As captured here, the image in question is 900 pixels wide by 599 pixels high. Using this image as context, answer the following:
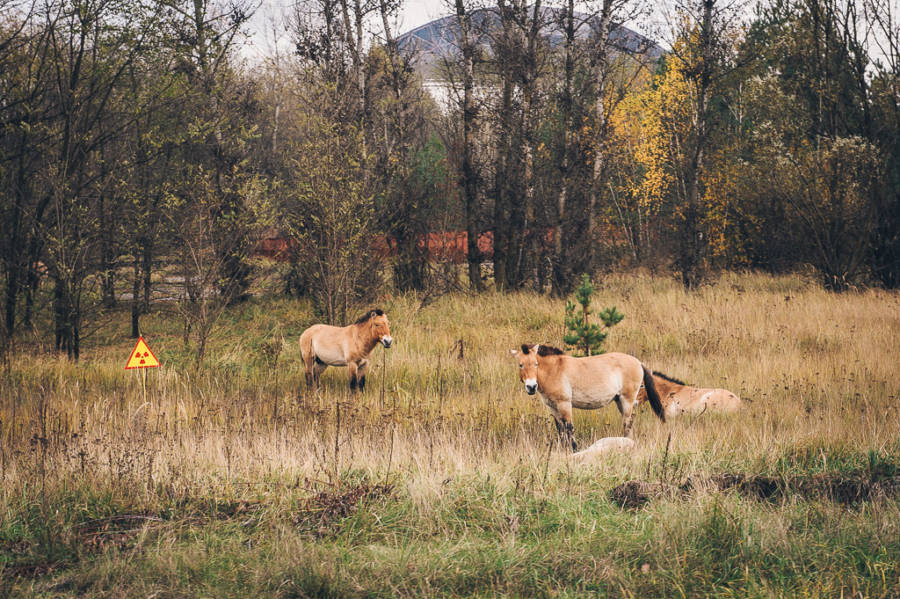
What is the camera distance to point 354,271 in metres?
13.9

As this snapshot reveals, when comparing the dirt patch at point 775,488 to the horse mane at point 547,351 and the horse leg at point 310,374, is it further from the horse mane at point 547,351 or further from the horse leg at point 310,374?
the horse leg at point 310,374

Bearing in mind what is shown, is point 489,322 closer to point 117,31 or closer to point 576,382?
point 576,382

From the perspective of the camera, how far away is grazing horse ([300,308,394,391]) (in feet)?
30.1

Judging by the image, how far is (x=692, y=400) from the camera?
8.00m

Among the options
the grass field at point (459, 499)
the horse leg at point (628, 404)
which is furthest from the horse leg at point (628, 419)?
the grass field at point (459, 499)

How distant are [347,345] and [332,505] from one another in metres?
4.44

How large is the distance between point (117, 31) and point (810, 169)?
669 inches

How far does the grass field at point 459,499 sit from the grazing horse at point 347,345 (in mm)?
383

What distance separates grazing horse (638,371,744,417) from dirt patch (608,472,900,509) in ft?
8.01

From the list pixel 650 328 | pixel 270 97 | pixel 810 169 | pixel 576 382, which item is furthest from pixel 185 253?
pixel 270 97

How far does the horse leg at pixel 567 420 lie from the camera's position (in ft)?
22.8

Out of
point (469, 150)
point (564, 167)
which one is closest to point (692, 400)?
point (564, 167)

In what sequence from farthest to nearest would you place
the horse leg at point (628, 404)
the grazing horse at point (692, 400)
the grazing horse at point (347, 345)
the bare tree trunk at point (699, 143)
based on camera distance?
the bare tree trunk at point (699, 143), the grazing horse at point (347, 345), the grazing horse at point (692, 400), the horse leg at point (628, 404)

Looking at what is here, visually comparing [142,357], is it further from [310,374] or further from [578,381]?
[578,381]
